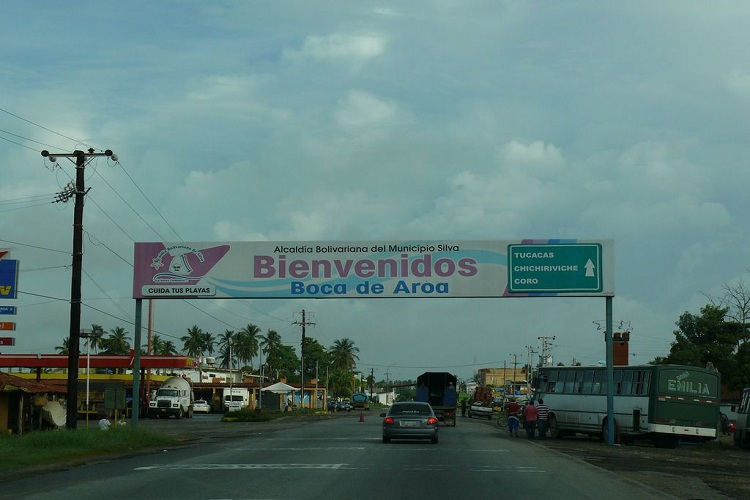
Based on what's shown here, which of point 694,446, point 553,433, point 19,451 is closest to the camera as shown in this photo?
point 19,451

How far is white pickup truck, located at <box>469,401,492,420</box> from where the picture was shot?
274 feet

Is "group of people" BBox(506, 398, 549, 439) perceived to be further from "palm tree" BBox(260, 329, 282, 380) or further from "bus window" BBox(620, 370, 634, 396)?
"palm tree" BBox(260, 329, 282, 380)

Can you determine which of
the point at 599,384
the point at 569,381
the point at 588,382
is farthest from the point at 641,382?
the point at 569,381

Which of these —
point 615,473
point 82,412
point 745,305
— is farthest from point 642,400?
point 82,412

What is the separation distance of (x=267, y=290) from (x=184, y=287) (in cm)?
323

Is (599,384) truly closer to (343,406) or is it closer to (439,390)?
(439,390)

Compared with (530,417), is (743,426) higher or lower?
lower

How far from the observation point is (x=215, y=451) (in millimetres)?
28531

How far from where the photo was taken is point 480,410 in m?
83.7

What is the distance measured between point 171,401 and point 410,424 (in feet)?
147

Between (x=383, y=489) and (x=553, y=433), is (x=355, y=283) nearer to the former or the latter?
(x=553, y=433)

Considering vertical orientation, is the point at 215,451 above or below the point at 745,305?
below

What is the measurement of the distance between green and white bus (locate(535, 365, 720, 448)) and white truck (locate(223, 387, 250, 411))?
64904 mm

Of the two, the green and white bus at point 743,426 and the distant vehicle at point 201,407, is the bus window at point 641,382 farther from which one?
the distant vehicle at point 201,407
